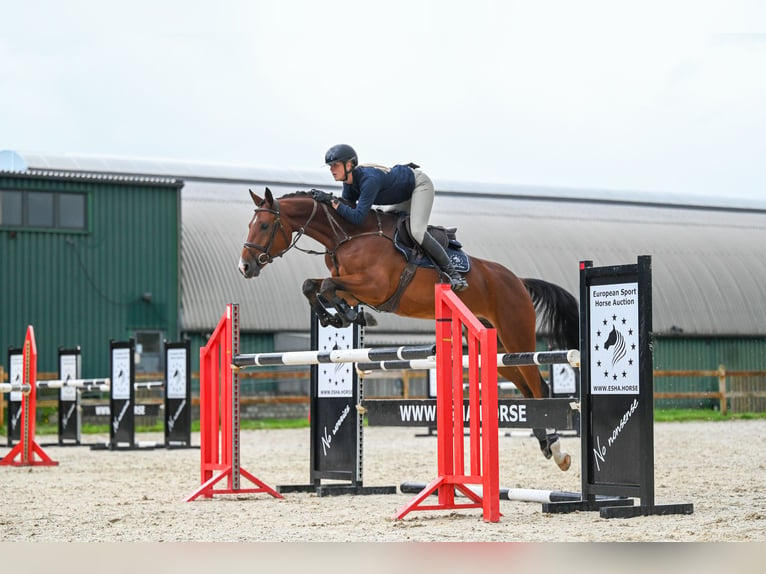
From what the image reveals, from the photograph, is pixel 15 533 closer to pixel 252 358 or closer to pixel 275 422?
pixel 252 358

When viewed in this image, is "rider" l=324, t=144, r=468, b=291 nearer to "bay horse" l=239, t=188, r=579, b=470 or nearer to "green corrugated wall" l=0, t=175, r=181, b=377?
"bay horse" l=239, t=188, r=579, b=470

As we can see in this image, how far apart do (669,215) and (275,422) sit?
53.0 ft

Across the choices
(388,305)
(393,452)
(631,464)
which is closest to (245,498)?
(388,305)

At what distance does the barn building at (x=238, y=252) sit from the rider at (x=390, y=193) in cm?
1561

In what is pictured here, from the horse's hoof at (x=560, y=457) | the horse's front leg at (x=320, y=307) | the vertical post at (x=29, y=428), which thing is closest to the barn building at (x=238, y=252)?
the vertical post at (x=29, y=428)

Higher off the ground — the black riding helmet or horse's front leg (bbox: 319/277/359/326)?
the black riding helmet

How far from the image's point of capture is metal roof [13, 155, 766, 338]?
2534 cm

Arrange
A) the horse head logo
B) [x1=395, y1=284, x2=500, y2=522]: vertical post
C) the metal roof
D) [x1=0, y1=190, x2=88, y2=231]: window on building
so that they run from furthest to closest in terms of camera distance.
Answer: the metal roof, [x1=0, y1=190, x2=88, y2=231]: window on building, the horse head logo, [x1=395, y1=284, x2=500, y2=522]: vertical post

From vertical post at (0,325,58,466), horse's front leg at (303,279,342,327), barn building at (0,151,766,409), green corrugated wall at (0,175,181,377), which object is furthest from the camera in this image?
barn building at (0,151,766,409)

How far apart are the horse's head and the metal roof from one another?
1682 cm

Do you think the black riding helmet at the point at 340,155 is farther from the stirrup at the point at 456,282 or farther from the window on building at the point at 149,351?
A: the window on building at the point at 149,351

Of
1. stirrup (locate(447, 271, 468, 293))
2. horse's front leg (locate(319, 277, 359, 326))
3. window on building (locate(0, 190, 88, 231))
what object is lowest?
horse's front leg (locate(319, 277, 359, 326))

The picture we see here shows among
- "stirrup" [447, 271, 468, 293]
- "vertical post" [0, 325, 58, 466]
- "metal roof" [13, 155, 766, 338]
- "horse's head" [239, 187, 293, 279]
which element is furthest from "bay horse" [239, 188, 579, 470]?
"metal roof" [13, 155, 766, 338]

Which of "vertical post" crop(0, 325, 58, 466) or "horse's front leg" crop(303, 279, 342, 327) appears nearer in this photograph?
"horse's front leg" crop(303, 279, 342, 327)
